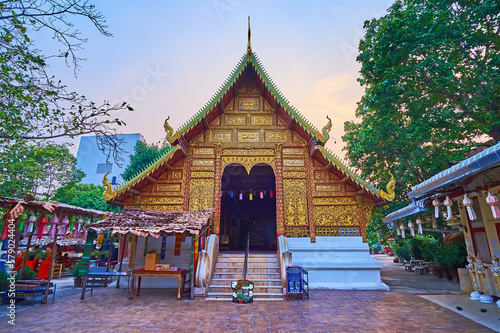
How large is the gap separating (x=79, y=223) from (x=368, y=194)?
10.7 meters

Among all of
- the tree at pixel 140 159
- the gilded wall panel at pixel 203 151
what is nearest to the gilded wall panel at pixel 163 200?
the gilded wall panel at pixel 203 151

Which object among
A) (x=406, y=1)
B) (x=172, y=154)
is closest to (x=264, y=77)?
(x=172, y=154)

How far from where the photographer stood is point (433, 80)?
9703mm

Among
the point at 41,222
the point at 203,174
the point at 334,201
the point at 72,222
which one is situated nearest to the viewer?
the point at 41,222

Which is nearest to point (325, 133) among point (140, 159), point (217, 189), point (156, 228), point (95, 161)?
point (217, 189)

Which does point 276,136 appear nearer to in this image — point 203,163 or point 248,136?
point 248,136

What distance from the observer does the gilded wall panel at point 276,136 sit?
11484 millimetres

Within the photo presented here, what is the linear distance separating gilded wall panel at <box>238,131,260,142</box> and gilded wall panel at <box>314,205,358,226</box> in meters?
4.00

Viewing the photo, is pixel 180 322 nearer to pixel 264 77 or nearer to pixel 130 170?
pixel 264 77

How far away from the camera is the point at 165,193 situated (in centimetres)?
1071

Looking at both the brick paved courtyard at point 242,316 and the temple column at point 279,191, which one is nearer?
the brick paved courtyard at point 242,316

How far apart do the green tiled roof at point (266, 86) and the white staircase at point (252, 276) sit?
5.22 m

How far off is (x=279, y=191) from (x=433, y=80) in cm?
710

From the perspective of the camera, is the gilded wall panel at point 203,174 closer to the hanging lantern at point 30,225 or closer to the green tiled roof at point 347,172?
the green tiled roof at point 347,172
